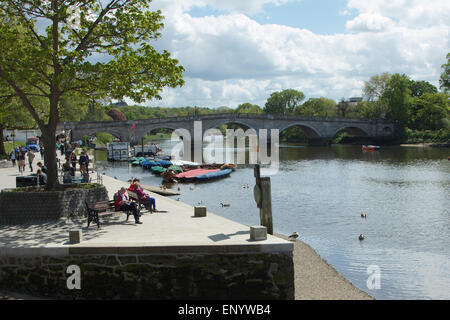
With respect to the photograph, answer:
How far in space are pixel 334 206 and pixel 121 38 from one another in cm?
1675

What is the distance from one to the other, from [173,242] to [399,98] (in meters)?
92.6

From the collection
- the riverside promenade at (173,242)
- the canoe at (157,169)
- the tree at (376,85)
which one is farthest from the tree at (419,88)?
the riverside promenade at (173,242)

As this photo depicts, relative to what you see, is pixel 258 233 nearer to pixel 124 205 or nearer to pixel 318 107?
pixel 124 205

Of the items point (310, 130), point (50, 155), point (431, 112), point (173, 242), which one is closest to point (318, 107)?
point (310, 130)

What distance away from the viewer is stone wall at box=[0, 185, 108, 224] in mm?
14172

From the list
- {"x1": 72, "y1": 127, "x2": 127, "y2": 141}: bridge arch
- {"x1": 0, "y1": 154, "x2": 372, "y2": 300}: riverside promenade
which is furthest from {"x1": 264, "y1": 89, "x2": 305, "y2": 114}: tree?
{"x1": 0, "y1": 154, "x2": 372, "y2": 300}: riverside promenade

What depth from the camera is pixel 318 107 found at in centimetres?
11919

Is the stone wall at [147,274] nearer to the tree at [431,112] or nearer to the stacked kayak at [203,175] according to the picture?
the stacked kayak at [203,175]

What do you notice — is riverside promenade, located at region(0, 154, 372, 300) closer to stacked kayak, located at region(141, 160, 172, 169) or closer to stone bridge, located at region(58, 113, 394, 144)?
stacked kayak, located at region(141, 160, 172, 169)

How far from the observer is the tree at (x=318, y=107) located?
11712 centimetres

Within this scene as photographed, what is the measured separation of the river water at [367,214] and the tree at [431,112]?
47.0 metres

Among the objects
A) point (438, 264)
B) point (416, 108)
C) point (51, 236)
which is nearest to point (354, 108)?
point (416, 108)
